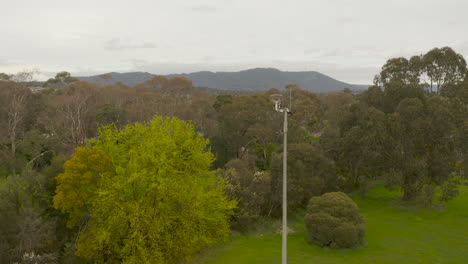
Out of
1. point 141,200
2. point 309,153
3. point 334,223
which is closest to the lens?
point 141,200

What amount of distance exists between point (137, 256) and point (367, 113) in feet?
70.2

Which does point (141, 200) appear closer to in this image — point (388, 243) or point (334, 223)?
point (334, 223)

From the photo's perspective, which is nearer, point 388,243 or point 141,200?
point 141,200

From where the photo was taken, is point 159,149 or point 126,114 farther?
point 126,114

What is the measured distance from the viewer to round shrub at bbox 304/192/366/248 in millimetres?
21453

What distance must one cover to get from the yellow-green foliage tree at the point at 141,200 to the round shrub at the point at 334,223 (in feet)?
21.6

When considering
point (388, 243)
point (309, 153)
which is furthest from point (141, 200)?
point (388, 243)

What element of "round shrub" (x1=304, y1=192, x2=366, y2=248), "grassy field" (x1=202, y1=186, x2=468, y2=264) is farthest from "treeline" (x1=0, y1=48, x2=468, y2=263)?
"round shrub" (x1=304, y1=192, x2=366, y2=248)

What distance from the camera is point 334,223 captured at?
21.6m

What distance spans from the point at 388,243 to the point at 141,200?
16.5 meters

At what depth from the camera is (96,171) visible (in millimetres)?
18484

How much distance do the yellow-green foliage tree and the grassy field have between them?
330cm

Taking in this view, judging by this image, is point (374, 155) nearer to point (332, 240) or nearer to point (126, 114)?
point (332, 240)

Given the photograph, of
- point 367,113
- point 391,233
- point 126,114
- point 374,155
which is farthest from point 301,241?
point 126,114
